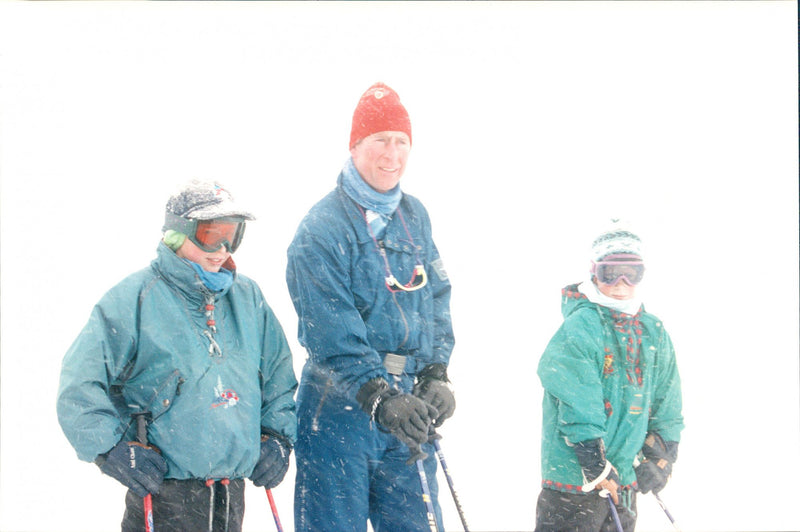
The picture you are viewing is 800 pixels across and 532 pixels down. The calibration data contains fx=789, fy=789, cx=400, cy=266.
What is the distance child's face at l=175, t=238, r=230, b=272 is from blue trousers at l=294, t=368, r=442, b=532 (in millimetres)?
579

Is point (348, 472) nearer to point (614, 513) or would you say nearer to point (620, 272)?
point (614, 513)

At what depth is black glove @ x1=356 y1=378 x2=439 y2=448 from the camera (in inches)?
113

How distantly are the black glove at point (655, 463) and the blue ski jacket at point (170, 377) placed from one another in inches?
63.6

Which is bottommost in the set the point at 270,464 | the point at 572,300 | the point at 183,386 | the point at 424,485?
the point at 424,485

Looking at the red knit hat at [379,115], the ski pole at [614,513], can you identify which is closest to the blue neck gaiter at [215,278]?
the red knit hat at [379,115]

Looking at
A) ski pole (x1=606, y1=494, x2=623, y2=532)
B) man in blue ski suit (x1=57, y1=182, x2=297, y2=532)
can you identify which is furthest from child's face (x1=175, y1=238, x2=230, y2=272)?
ski pole (x1=606, y1=494, x2=623, y2=532)

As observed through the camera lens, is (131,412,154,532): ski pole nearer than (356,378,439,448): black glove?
Yes

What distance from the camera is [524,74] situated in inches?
328

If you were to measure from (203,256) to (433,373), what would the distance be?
1032 millimetres

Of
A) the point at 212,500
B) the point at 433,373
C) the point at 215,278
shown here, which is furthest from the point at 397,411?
the point at 215,278

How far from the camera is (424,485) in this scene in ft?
9.89

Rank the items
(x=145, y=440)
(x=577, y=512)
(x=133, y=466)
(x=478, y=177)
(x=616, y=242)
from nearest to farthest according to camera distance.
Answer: (x=133, y=466)
(x=145, y=440)
(x=577, y=512)
(x=616, y=242)
(x=478, y=177)

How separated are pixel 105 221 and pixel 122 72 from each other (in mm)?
1433

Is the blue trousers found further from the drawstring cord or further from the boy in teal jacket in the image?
the boy in teal jacket
